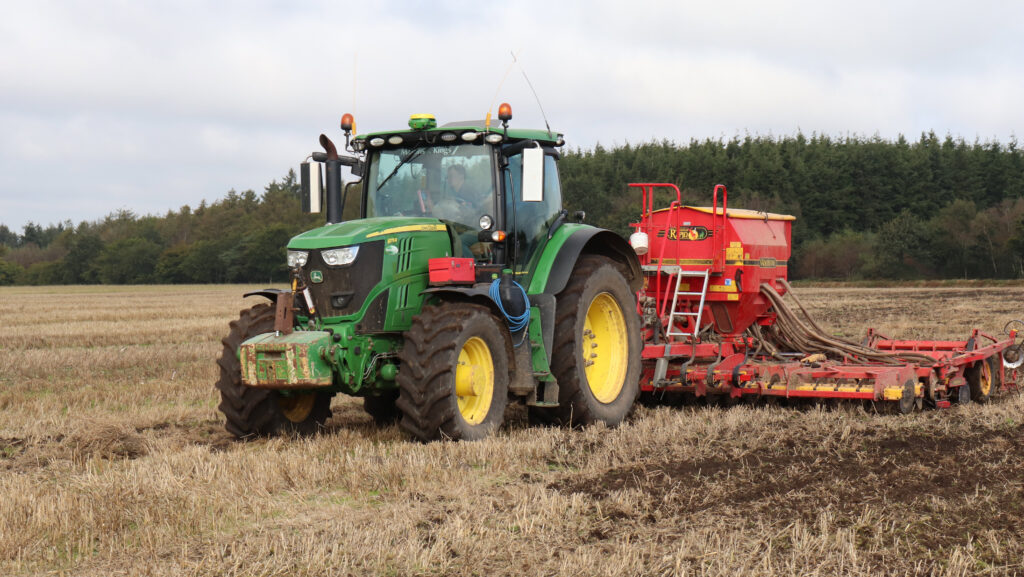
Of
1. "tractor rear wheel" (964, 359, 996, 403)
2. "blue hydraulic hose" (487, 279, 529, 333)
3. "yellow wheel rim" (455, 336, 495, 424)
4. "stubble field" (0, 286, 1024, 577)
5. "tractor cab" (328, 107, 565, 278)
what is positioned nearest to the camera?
"stubble field" (0, 286, 1024, 577)

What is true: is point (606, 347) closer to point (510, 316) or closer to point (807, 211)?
point (510, 316)

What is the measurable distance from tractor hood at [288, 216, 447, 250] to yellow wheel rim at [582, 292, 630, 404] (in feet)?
5.93

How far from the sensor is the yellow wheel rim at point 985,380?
9.74 m

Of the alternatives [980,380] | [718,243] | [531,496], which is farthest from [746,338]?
[531,496]

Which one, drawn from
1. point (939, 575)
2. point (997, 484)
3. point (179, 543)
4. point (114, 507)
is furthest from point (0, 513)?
point (997, 484)

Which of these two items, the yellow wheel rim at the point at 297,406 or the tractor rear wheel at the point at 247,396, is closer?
the tractor rear wheel at the point at 247,396

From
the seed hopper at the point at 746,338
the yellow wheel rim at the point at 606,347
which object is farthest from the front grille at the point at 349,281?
the seed hopper at the point at 746,338

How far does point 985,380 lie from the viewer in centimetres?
984

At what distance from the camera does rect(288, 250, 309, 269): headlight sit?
7.32 metres

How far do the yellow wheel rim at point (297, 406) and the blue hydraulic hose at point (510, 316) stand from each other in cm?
176

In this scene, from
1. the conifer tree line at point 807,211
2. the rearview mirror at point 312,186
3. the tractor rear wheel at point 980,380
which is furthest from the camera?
the conifer tree line at point 807,211

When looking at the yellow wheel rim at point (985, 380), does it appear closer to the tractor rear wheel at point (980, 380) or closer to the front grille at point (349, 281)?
the tractor rear wheel at point (980, 380)

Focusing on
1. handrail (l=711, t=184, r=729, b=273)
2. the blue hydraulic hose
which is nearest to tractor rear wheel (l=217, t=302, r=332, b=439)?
the blue hydraulic hose

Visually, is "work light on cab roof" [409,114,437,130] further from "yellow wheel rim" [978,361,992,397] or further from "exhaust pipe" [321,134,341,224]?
"yellow wheel rim" [978,361,992,397]
